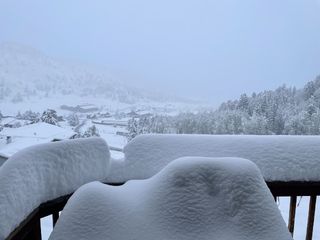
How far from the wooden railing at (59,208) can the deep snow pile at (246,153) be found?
8 centimetres

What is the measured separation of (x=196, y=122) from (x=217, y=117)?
2.46m

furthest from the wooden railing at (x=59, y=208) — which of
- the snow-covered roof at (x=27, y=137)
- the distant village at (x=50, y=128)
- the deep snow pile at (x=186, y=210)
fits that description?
the distant village at (x=50, y=128)

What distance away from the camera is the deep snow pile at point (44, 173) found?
1.20m

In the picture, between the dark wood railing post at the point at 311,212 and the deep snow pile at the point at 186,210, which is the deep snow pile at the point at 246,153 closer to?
the dark wood railing post at the point at 311,212

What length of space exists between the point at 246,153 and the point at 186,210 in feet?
3.72

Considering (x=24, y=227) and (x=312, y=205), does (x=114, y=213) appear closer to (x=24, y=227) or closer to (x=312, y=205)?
(x=24, y=227)

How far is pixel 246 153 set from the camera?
2.01 meters

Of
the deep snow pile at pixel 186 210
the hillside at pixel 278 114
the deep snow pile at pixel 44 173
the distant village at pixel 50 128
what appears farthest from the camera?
the hillside at pixel 278 114

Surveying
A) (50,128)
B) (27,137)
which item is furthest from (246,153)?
(50,128)

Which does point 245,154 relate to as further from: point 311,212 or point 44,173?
point 44,173

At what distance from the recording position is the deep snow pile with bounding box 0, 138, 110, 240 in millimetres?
1197

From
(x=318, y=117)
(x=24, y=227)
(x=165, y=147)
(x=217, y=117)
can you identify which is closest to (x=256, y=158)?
(x=165, y=147)

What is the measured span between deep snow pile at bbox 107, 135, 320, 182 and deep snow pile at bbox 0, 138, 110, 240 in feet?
0.75

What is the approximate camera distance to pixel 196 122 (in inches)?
1082
